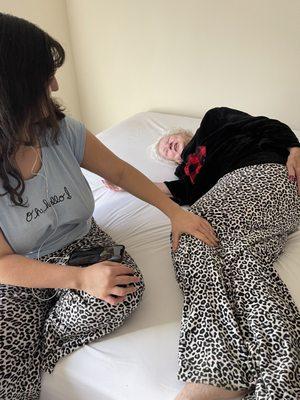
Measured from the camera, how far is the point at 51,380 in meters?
Answer: 0.97

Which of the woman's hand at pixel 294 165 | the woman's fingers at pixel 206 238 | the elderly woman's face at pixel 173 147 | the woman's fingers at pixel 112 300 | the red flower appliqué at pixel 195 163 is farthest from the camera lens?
the elderly woman's face at pixel 173 147

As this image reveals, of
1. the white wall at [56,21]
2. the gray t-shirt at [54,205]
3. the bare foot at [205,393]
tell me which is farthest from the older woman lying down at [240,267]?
the white wall at [56,21]

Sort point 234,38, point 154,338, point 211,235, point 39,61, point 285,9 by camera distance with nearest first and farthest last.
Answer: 1. point 39,61
2. point 154,338
3. point 211,235
4. point 285,9
5. point 234,38

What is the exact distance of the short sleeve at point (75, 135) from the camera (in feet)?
3.74

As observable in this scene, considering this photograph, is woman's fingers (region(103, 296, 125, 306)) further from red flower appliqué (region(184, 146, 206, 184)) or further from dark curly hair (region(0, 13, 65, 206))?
red flower appliqué (region(184, 146, 206, 184))

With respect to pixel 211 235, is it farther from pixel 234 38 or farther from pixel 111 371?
pixel 234 38

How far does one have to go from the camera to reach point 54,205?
3.51ft

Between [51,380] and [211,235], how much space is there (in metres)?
0.55

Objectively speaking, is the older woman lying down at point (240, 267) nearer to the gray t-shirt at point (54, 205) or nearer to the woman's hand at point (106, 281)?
the woman's hand at point (106, 281)

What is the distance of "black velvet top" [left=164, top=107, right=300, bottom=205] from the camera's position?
144 cm

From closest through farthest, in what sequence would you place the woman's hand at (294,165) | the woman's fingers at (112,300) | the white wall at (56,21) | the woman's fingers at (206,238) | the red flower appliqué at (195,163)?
1. the woman's fingers at (112,300)
2. the woman's fingers at (206,238)
3. the woman's hand at (294,165)
4. the red flower appliqué at (195,163)
5. the white wall at (56,21)

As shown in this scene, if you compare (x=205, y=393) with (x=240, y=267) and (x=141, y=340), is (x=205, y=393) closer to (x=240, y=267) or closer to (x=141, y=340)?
(x=141, y=340)

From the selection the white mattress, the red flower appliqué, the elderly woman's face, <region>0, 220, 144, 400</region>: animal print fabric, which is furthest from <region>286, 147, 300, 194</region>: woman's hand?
<region>0, 220, 144, 400</region>: animal print fabric

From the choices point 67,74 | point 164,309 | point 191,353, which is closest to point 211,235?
point 164,309
